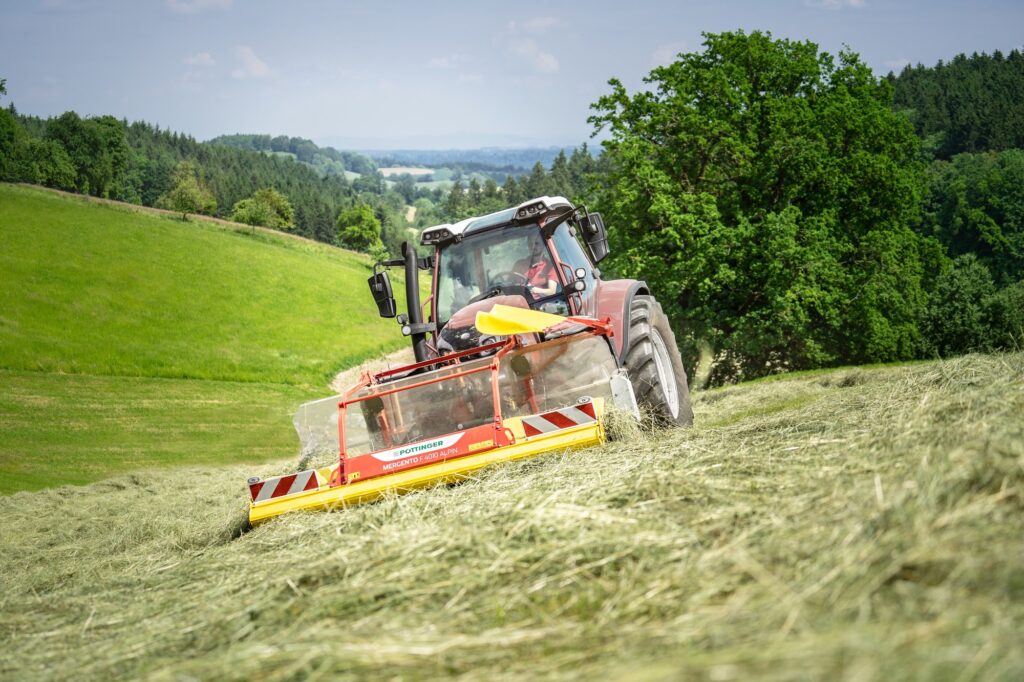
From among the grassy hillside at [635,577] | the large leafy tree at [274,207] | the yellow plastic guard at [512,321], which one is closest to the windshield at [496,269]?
the yellow plastic guard at [512,321]

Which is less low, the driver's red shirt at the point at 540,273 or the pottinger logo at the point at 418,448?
the driver's red shirt at the point at 540,273

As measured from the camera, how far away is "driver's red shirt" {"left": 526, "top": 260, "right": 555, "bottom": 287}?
7.97 metres

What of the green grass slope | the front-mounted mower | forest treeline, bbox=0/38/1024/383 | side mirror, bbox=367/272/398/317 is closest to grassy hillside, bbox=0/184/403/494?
the green grass slope

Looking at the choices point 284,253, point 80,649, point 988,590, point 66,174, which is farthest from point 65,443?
point 66,174

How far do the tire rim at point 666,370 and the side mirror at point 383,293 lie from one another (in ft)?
8.11

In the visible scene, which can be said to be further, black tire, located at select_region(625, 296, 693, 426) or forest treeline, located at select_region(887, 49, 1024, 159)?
forest treeline, located at select_region(887, 49, 1024, 159)

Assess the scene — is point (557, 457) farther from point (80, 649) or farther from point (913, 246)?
point (913, 246)

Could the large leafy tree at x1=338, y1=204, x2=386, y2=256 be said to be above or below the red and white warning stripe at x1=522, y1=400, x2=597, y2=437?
above

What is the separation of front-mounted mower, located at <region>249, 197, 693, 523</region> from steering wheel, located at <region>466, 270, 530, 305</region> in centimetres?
1

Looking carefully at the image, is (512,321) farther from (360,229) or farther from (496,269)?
(360,229)

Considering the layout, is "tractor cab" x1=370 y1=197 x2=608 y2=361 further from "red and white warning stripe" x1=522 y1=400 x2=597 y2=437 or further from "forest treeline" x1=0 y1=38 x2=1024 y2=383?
"forest treeline" x1=0 y1=38 x2=1024 y2=383

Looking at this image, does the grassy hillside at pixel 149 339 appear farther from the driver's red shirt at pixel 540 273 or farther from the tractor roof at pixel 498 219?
the driver's red shirt at pixel 540 273

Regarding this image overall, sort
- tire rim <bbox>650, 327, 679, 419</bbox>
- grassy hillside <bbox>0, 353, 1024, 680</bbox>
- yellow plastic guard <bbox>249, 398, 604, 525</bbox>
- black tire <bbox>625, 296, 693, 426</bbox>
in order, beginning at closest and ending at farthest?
grassy hillside <bbox>0, 353, 1024, 680</bbox>, yellow plastic guard <bbox>249, 398, 604, 525</bbox>, black tire <bbox>625, 296, 693, 426</bbox>, tire rim <bbox>650, 327, 679, 419</bbox>

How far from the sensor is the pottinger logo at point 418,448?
19.2 ft
